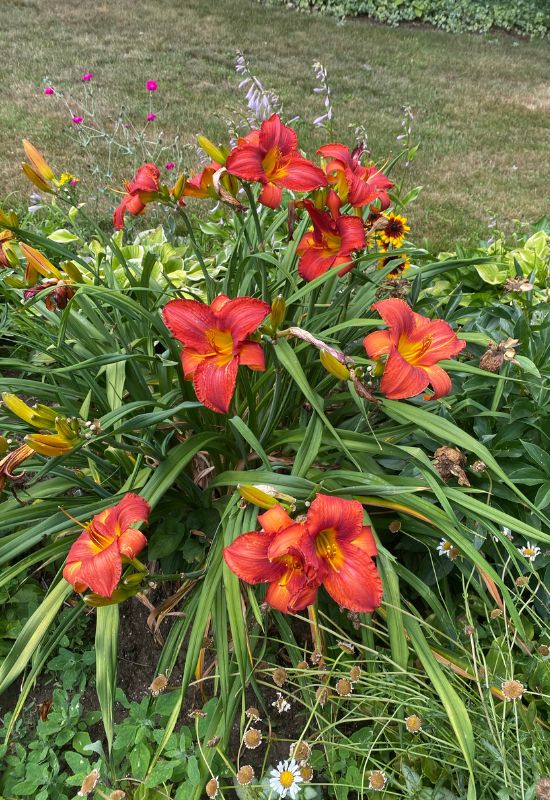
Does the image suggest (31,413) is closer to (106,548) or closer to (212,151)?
(106,548)

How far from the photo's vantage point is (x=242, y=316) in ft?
3.65

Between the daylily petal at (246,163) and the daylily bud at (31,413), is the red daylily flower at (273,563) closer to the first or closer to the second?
the daylily bud at (31,413)

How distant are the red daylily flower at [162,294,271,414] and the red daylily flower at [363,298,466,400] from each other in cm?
22

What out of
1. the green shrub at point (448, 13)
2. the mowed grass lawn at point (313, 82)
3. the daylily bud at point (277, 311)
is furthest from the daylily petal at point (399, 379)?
the green shrub at point (448, 13)

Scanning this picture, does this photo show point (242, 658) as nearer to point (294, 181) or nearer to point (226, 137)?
point (294, 181)

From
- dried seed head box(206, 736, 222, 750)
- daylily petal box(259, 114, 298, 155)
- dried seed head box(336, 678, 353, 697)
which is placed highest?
daylily petal box(259, 114, 298, 155)

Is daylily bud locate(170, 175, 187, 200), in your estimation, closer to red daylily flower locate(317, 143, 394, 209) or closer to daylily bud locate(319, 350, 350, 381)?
red daylily flower locate(317, 143, 394, 209)

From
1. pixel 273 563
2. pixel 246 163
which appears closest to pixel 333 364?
pixel 273 563

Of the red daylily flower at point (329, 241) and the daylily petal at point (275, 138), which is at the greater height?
the daylily petal at point (275, 138)

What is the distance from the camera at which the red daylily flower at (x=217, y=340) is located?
111cm

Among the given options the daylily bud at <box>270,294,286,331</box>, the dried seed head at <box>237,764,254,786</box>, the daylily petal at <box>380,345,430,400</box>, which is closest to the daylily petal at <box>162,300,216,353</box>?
the daylily bud at <box>270,294,286,331</box>

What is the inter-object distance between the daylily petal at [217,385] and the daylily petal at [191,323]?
63 millimetres

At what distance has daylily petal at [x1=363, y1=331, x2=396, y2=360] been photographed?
3.81 feet

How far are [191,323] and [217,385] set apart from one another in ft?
0.44
